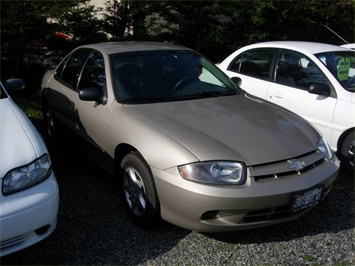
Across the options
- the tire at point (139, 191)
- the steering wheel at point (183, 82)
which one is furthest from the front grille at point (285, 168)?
the steering wheel at point (183, 82)

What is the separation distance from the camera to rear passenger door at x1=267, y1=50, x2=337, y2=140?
456 centimetres

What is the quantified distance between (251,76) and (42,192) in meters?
3.60

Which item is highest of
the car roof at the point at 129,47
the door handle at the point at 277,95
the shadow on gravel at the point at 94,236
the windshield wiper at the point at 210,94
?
the car roof at the point at 129,47

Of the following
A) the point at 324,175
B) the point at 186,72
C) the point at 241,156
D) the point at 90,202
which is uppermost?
the point at 186,72

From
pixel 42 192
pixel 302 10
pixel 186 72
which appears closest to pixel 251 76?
pixel 186 72

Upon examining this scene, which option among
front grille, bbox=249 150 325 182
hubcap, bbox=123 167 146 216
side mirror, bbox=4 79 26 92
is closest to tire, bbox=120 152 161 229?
hubcap, bbox=123 167 146 216

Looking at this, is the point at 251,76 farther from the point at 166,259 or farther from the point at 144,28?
the point at 144,28

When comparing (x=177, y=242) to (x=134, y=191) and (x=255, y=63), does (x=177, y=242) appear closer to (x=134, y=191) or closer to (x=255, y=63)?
(x=134, y=191)

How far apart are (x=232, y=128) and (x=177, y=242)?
0.99 meters

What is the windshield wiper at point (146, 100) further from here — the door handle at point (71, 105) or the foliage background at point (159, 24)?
the foliage background at point (159, 24)

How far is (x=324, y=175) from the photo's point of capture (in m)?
3.10

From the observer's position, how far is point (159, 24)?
9117mm

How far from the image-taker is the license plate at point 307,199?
2920 millimetres

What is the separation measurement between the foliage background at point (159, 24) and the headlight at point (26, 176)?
191 inches
